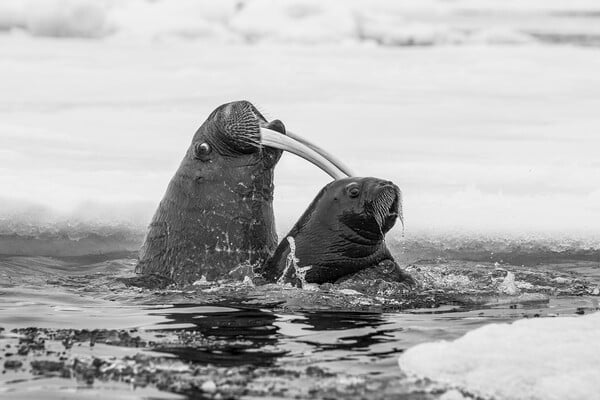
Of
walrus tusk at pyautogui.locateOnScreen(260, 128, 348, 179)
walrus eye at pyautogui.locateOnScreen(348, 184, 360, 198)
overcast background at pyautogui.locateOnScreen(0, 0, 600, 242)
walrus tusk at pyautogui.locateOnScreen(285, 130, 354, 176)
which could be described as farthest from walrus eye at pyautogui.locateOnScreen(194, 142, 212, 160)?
overcast background at pyautogui.locateOnScreen(0, 0, 600, 242)

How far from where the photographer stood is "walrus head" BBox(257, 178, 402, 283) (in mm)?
8477

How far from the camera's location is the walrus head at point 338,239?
27.8 feet

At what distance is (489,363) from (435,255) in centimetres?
555

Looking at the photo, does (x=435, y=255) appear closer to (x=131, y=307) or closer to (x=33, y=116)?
(x=131, y=307)

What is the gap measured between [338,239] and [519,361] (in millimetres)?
3237

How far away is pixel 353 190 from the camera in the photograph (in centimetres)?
848

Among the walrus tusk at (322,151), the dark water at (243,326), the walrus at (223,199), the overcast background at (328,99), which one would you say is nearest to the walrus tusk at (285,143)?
the walrus at (223,199)

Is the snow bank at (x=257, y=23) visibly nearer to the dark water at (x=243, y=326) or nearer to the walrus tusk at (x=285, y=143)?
the dark water at (x=243, y=326)

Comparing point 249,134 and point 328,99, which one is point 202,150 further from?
point 328,99

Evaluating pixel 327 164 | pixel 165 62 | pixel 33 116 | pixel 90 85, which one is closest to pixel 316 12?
pixel 165 62

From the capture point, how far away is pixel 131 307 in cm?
797

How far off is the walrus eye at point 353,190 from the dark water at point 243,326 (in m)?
0.66

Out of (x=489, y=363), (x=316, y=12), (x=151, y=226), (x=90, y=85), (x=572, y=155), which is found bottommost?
(x=489, y=363)

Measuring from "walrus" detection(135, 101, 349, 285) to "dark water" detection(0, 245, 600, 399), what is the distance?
283 mm
